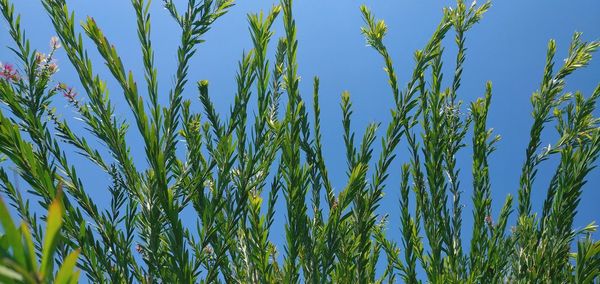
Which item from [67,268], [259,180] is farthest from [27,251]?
[259,180]

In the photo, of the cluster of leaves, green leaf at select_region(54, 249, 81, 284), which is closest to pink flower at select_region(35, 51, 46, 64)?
the cluster of leaves

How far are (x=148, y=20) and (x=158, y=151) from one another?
562 millimetres

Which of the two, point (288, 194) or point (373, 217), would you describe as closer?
point (288, 194)

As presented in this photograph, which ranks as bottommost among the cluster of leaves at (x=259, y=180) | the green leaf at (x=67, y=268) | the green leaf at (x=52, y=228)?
the green leaf at (x=67, y=268)

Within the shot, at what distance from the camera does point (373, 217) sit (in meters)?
2.15

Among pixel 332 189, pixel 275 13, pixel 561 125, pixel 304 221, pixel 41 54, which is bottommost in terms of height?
pixel 304 221

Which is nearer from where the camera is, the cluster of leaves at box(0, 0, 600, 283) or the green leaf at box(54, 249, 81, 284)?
the green leaf at box(54, 249, 81, 284)

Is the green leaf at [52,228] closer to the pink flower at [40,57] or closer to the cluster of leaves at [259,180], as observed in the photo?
the cluster of leaves at [259,180]

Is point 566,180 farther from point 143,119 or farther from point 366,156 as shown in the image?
point 143,119

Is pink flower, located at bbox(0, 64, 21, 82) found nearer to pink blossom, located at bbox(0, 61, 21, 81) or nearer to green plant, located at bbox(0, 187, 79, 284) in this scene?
pink blossom, located at bbox(0, 61, 21, 81)

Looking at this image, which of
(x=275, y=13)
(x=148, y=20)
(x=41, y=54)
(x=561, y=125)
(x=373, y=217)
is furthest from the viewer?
(x=561, y=125)

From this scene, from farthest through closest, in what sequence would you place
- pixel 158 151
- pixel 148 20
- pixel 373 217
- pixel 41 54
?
1. pixel 41 54
2. pixel 373 217
3. pixel 148 20
4. pixel 158 151

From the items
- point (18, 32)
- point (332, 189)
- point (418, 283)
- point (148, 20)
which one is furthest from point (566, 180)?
point (18, 32)

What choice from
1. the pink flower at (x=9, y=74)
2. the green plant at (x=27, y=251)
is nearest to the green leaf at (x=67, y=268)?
the green plant at (x=27, y=251)
